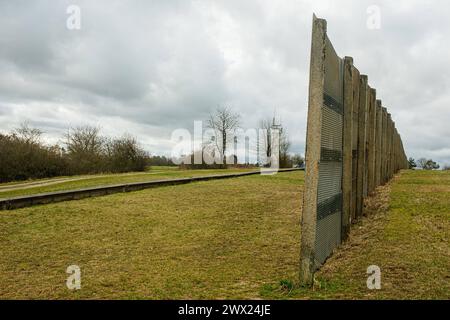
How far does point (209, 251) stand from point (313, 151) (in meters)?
2.76

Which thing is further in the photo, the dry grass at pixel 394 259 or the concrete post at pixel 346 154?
the concrete post at pixel 346 154

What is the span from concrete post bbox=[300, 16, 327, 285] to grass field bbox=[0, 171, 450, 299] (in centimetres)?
33

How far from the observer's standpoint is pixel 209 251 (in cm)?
638

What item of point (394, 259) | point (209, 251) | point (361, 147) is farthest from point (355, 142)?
point (209, 251)

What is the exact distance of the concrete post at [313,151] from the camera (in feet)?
14.4

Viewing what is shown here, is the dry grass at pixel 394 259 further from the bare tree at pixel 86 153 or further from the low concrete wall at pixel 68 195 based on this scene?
the bare tree at pixel 86 153

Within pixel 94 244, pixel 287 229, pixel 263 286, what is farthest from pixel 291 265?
pixel 94 244

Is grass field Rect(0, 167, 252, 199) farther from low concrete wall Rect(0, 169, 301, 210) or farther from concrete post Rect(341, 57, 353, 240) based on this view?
concrete post Rect(341, 57, 353, 240)

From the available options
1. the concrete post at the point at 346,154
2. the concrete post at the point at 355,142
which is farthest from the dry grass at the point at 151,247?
the concrete post at the point at 355,142

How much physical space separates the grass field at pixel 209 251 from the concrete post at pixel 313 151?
0.33m

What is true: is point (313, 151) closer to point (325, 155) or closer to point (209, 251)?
point (325, 155)
